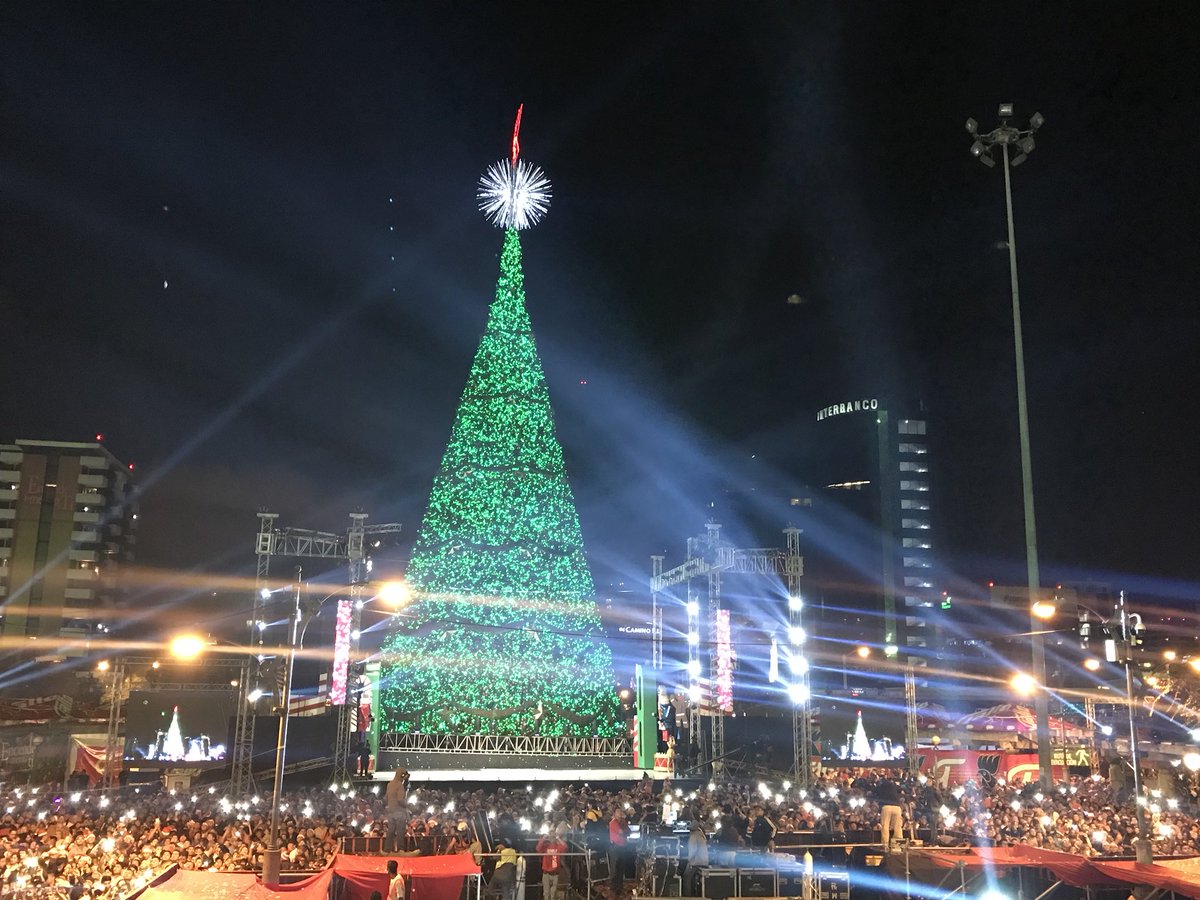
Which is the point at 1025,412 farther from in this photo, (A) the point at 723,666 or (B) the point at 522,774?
(B) the point at 522,774

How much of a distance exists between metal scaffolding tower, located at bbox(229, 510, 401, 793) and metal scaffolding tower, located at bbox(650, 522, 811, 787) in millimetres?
10920

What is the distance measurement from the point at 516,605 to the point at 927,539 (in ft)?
297

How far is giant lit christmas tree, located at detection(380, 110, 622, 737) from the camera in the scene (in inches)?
1272

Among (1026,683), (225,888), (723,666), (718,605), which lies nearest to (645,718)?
(723,666)

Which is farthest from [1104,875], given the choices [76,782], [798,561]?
[76,782]

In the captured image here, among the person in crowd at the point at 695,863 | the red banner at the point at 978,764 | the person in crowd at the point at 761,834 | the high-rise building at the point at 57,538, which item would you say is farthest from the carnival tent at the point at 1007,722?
the high-rise building at the point at 57,538

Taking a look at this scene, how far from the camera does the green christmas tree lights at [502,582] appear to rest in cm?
3228

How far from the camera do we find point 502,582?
3278 centimetres

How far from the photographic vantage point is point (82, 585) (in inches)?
3354

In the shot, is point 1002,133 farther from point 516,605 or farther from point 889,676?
point 889,676

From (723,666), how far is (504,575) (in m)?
8.33

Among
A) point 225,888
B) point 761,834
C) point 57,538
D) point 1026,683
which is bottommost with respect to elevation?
point 761,834

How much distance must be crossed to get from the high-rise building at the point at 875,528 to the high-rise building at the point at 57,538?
233ft

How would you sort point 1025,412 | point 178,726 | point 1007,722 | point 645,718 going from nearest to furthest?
point 1025,412, point 645,718, point 178,726, point 1007,722
